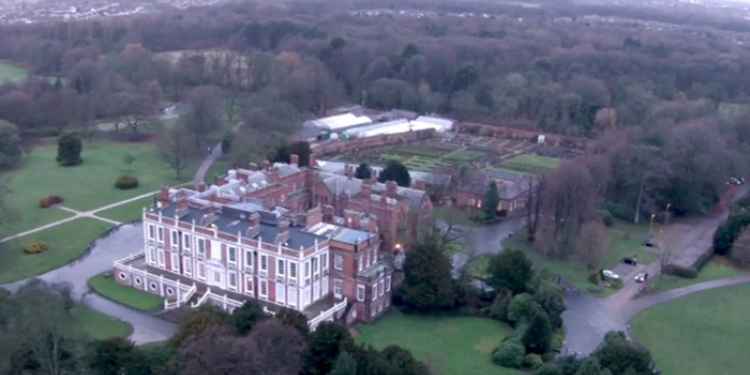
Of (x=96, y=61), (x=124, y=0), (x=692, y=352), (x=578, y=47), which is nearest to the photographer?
(x=692, y=352)

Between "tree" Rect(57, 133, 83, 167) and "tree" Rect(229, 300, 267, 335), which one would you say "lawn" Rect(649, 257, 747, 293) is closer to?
"tree" Rect(229, 300, 267, 335)

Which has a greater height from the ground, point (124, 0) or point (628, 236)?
point (124, 0)

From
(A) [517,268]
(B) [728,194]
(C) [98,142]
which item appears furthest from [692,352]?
(C) [98,142]

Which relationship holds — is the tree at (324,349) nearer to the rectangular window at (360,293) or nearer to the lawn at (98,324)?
the rectangular window at (360,293)

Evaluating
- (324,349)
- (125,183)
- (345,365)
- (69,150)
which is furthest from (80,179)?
(345,365)

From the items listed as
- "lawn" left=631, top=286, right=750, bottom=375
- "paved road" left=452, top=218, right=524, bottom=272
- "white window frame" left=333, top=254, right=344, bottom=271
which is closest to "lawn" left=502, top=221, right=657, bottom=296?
"paved road" left=452, top=218, right=524, bottom=272

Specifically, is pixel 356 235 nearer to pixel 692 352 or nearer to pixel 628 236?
pixel 692 352
